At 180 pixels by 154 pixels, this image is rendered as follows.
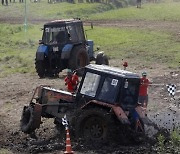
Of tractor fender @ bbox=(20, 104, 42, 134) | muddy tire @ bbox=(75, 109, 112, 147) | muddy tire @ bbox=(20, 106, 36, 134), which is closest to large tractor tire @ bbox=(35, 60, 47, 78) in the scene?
muddy tire @ bbox=(20, 106, 36, 134)

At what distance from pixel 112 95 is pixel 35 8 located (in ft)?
148

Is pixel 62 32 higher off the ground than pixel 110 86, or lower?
higher

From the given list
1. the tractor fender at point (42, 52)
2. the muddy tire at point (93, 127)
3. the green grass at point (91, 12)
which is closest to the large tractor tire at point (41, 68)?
the tractor fender at point (42, 52)

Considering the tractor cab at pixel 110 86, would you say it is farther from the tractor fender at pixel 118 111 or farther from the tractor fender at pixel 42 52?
the tractor fender at pixel 42 52

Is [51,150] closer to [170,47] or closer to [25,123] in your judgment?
[25,123]

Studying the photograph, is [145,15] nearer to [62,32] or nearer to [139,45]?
[139,45]

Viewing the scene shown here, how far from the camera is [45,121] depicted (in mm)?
15281

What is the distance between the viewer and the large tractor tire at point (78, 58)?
2230cm

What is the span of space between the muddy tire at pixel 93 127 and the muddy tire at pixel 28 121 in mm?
1581

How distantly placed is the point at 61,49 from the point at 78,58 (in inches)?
34.4

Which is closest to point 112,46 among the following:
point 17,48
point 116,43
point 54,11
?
point 116,43

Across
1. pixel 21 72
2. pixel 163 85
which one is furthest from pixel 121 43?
pixel 163 85

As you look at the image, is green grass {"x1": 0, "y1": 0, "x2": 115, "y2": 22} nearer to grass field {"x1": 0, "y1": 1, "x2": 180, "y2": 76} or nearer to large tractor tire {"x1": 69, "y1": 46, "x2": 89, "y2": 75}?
grass field {"x1": 0, "y1": 1, "x2": 180, "y2": 76}

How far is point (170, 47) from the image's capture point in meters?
30.7
